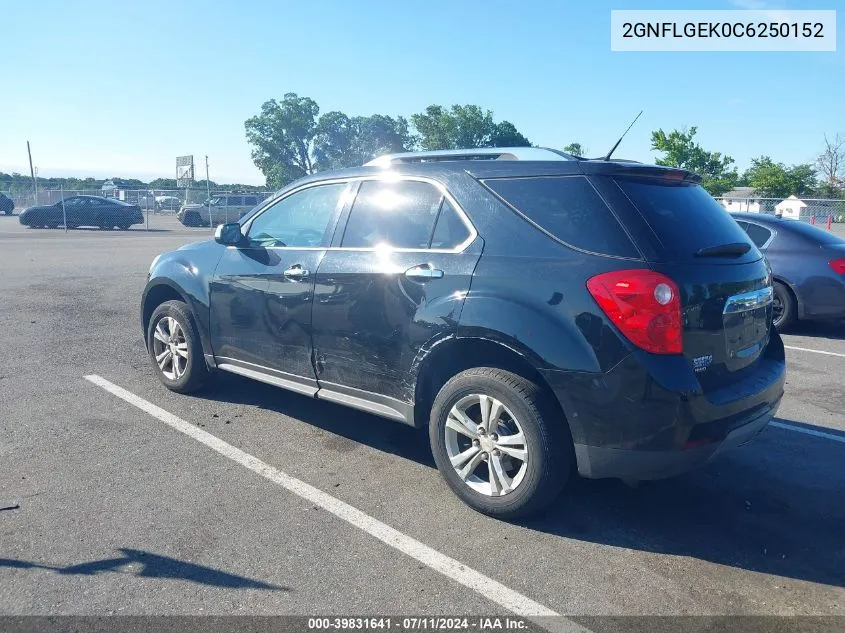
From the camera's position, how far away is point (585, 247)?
349 cm

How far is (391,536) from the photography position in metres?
3.55

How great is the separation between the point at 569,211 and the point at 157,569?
8.47 feet

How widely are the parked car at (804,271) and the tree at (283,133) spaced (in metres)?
65.1

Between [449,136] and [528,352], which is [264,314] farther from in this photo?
[449,136]

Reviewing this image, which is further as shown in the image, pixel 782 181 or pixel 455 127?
pixel 455 127

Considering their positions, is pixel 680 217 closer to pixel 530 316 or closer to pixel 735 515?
pixel 530 316

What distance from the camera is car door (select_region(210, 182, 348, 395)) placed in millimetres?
4688

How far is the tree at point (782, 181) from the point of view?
2159 inches

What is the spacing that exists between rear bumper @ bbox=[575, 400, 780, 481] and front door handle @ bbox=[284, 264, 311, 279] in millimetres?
2109

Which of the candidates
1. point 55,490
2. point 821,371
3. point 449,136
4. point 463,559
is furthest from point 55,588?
point 449,136

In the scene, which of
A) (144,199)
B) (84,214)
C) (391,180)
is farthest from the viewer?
(144,199)

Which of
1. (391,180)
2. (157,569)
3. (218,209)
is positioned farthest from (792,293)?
(218,209)

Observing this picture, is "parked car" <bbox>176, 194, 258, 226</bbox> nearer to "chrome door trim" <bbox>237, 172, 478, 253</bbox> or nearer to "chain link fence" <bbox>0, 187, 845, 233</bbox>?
"chain link fence" <bbox>0, 187, 845, 233</bbox>

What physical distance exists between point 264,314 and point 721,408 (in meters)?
2.96
